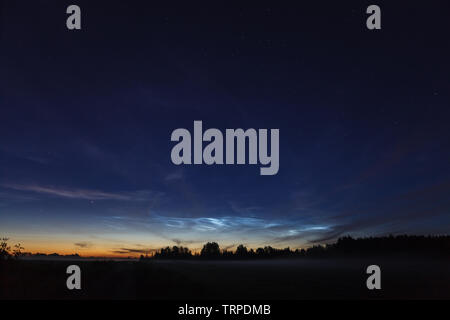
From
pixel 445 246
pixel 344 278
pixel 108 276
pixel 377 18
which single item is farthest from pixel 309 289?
pixel 377 18

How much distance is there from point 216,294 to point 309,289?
2530mm

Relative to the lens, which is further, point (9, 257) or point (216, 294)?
point (9, 257)

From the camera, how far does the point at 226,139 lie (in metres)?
6.60

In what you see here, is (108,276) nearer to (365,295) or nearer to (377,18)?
(365,295)

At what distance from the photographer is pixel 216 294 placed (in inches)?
253
